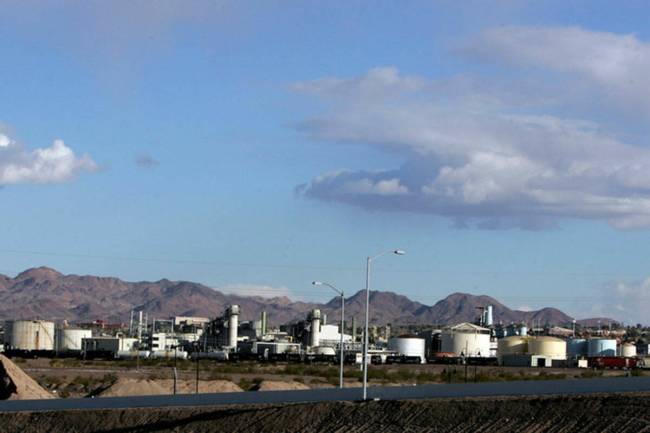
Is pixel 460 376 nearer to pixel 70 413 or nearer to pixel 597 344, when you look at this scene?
pixel 70 413

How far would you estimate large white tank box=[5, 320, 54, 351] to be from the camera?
182 m

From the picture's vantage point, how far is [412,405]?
4884 centimetres

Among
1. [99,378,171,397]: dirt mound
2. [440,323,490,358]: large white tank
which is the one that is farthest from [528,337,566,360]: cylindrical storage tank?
[99,378,171,397]: dirt mound

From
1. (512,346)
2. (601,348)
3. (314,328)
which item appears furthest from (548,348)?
(314,328)

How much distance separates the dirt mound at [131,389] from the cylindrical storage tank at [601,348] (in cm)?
10651

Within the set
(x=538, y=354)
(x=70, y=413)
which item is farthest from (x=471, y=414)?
(x=538, y=354)

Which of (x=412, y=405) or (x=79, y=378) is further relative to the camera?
(x=79, y=378)

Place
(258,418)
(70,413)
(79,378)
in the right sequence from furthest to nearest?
(79,378)
(70,413)
(258,418)

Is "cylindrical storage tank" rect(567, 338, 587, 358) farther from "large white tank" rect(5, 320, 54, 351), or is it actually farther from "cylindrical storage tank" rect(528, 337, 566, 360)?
"large white tank" rect(5, 320, 54, 351)

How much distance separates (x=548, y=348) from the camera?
15350cm

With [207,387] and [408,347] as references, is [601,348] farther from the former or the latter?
[207,387]

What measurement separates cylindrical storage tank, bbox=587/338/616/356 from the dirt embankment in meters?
123

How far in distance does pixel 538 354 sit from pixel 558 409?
111 meters

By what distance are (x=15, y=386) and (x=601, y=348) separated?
11757 cm
